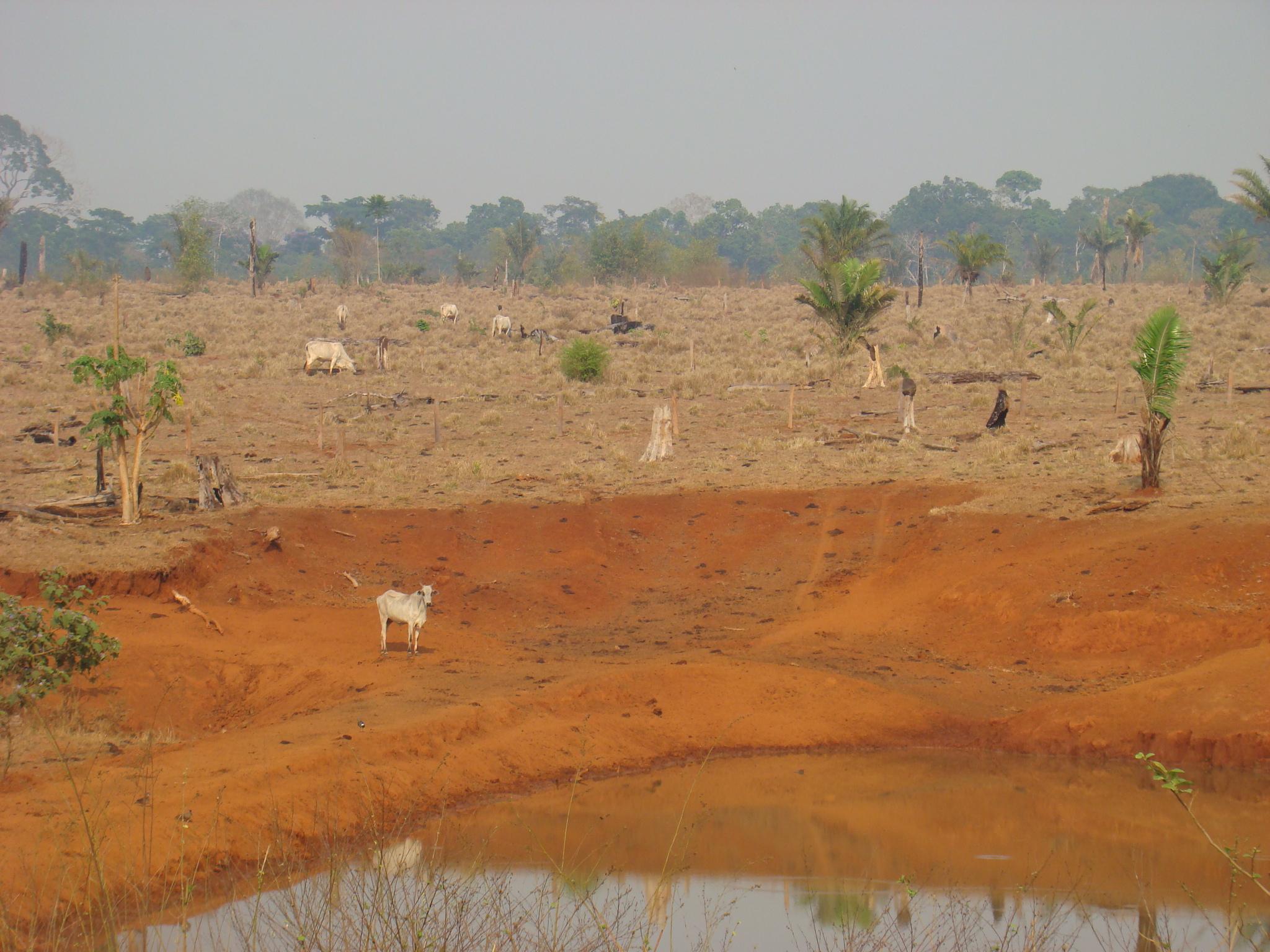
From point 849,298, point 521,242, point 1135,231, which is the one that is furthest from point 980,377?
point 521,242

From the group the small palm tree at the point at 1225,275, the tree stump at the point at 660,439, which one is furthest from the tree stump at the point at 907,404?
the small palm tree at the point at 1225,275

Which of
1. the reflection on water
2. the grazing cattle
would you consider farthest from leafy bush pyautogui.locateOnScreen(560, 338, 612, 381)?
the reflection on water

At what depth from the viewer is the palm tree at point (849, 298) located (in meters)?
31.4

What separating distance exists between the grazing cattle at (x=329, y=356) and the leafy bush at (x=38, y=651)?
24.0m

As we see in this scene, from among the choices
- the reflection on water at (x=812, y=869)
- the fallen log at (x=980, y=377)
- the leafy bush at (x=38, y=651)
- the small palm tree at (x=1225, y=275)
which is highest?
the small palm tree at (x=1225, y=275)

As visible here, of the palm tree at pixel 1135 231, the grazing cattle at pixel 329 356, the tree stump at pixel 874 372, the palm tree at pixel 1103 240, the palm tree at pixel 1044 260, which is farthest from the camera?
the palm tree at pixel 1044 260

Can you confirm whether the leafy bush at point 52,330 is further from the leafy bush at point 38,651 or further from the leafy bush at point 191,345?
the leafy bush at point 38,651

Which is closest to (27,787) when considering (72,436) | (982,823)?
(982,823)

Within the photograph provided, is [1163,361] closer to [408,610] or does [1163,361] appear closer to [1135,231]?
[408,610]

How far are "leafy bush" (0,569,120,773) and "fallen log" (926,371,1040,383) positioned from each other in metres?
24.4

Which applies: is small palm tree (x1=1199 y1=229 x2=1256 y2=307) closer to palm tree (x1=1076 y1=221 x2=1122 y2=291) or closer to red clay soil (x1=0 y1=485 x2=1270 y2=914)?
palm tree (x1=1076 y1=221 x2=1122 y2=291)

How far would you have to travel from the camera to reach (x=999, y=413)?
76.6ft

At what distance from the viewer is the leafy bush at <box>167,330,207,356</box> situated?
36500 mm

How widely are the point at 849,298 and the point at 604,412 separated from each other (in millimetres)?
8304
